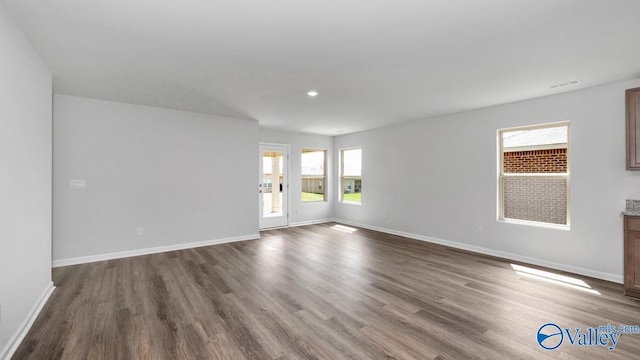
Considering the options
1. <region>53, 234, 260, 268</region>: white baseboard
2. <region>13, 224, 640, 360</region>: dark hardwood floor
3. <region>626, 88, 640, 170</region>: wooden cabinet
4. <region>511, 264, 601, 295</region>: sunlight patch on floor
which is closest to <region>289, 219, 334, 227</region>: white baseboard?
<region>53, 234, 260, 268</region>: white baseboard

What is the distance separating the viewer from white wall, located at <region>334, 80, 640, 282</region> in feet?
11.4

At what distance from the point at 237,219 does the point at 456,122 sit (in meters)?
4.68

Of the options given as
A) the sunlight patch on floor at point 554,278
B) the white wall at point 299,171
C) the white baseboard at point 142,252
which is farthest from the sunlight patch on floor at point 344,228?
the sunlight patch on floor at point 554,278

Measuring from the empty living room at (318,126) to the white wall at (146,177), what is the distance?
0.03 meters

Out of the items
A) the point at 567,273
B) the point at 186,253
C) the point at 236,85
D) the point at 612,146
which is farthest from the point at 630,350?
the point at 186,253

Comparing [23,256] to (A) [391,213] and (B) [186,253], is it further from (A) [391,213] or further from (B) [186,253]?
(A) [391,213]

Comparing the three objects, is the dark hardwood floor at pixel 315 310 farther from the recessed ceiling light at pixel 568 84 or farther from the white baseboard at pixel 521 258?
the recessed ceiling light at pixel 568 84

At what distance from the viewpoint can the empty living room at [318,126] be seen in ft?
6.82

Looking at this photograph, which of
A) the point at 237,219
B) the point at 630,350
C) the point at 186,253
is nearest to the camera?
the point at 630,350

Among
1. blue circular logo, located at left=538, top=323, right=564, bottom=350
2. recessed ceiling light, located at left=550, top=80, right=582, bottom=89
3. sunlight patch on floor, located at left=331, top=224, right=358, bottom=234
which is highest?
recessed ceiling light, located at left=550, top=80, right=582, bottom=89

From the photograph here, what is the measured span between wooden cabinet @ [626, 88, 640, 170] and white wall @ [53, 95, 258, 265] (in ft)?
18.4

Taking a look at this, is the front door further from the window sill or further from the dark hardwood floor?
the window sill

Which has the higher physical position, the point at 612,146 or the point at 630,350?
the point at 612,146

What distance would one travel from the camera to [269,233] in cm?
628
